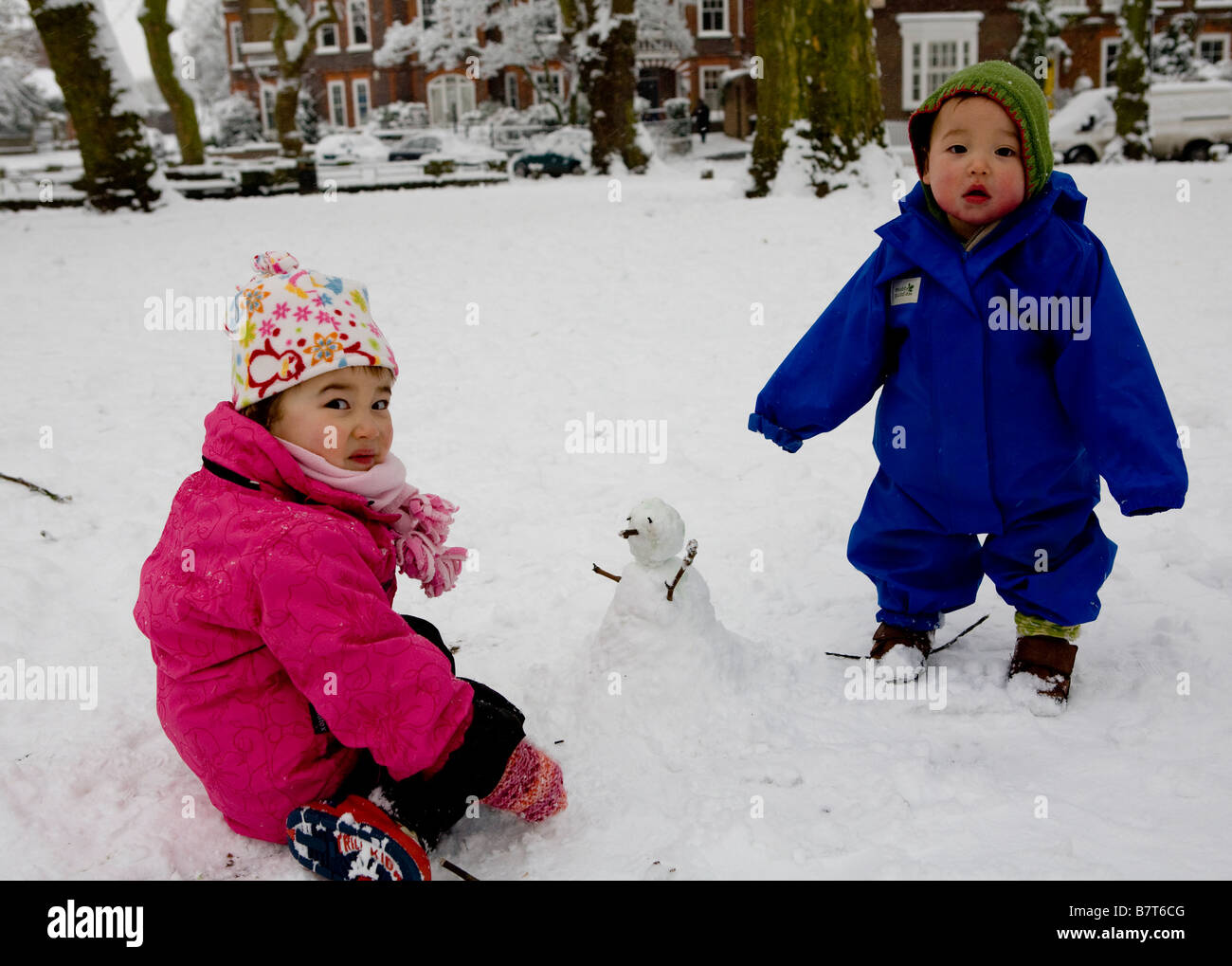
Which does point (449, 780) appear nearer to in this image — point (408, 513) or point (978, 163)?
point (408, 513)

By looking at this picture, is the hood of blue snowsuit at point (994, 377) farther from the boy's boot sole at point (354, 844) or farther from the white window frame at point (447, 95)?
the white window frame at point (447, 95)

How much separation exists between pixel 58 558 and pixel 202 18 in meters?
60.1

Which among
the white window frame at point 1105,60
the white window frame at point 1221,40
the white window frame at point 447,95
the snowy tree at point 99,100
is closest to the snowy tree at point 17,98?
the white window frame at point 447,95

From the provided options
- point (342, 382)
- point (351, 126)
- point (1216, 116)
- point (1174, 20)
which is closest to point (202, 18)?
point (351, 126)

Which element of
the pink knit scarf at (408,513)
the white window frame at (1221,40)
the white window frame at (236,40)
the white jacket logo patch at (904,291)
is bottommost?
the pink knit scarf at (408,513)

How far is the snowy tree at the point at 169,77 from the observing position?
21.0 m

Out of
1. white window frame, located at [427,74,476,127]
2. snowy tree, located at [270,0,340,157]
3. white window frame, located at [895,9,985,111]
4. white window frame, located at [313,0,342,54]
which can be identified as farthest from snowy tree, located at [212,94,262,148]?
white window frame, located at [895,9,985,111]

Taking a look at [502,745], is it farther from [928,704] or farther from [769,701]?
[928,704]

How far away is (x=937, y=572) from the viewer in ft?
9.40

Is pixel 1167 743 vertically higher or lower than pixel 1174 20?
lower

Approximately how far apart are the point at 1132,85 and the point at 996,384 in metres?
18.4

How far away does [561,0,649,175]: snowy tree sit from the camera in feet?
50.7

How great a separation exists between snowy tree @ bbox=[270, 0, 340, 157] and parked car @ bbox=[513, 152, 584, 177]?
518 centimetres

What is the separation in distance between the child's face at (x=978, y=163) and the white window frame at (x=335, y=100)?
4371 centimetres
